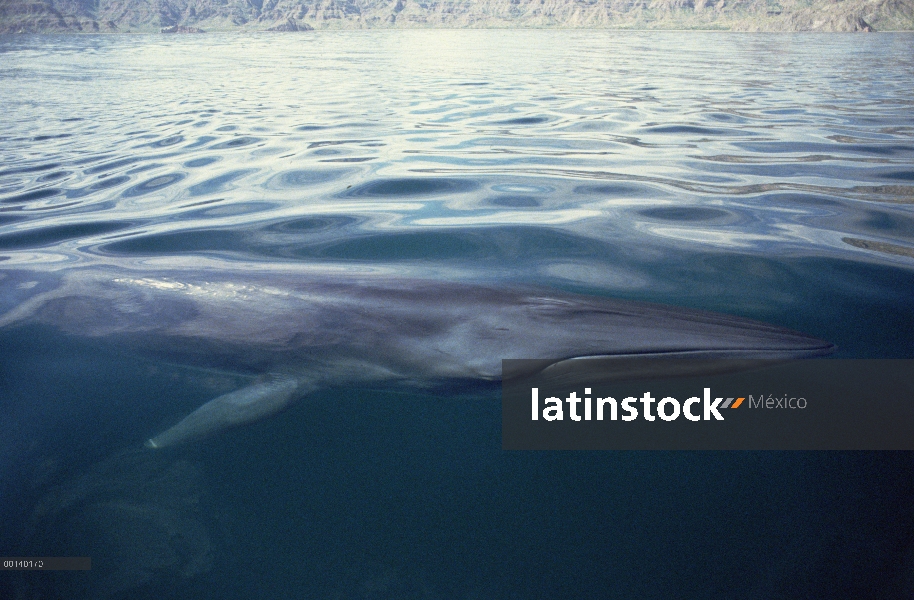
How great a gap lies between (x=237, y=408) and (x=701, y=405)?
8.92 ft

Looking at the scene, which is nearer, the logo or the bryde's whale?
the logo

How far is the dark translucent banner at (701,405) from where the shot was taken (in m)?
3.24

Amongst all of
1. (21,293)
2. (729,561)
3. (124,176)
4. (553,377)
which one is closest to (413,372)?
(553,377)

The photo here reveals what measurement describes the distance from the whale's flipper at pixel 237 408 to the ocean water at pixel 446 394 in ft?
0.30

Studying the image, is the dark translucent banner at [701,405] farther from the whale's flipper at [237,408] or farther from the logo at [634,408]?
the whale's flipper at [237,408]

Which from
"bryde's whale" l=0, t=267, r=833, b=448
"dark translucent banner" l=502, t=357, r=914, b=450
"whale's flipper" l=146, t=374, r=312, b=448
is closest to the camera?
"dark translucent banner" l=502, t=357, r=914, b=450

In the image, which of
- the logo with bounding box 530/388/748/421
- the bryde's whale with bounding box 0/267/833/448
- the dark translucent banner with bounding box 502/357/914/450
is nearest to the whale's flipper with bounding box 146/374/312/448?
the bryde's whale with bounding box 0/267/833/448

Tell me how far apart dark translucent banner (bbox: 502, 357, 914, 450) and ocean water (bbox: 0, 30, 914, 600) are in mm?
126

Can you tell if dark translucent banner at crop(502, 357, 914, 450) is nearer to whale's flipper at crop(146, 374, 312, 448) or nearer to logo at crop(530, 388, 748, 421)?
logo at crop(530, 388, 748, 421)

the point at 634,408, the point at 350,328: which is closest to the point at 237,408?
the point at 350,328

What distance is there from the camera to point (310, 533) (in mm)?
2760

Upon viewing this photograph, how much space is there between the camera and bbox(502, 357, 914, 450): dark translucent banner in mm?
3238

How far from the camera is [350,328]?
4.13m

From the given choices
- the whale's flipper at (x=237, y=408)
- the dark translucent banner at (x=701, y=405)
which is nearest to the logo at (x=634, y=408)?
the dark translucent banner at (x=701, y=405)
